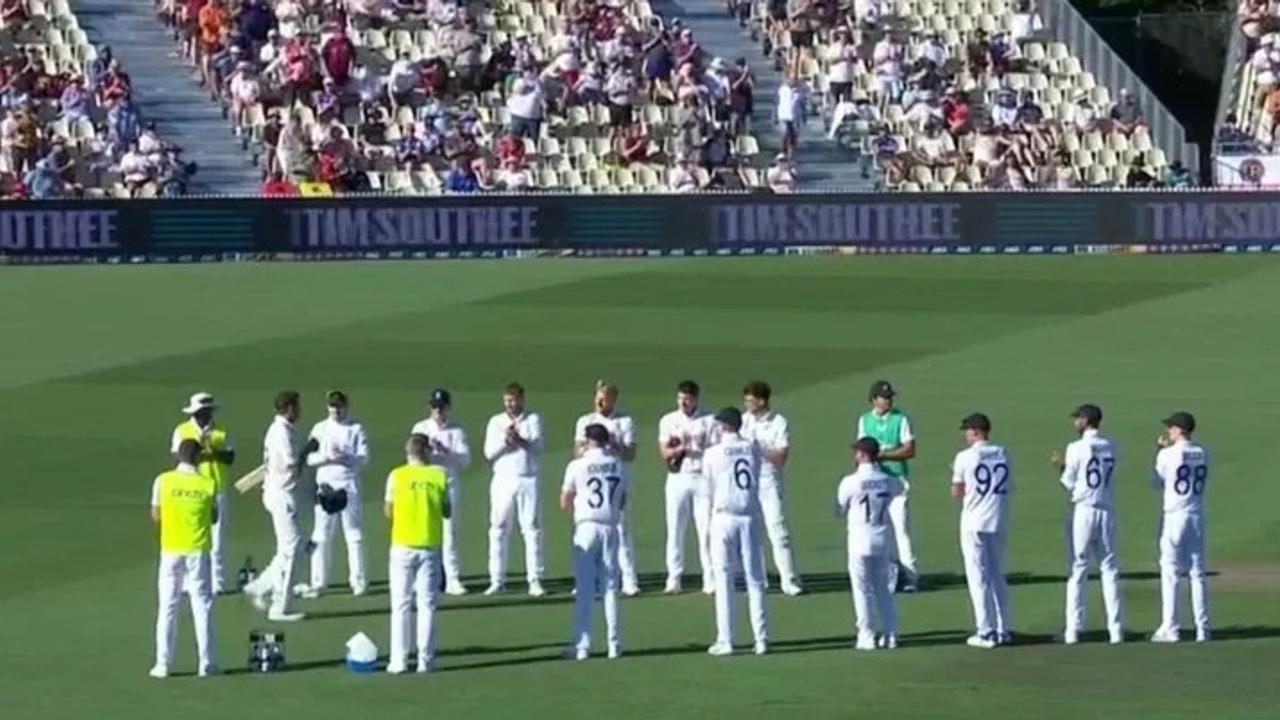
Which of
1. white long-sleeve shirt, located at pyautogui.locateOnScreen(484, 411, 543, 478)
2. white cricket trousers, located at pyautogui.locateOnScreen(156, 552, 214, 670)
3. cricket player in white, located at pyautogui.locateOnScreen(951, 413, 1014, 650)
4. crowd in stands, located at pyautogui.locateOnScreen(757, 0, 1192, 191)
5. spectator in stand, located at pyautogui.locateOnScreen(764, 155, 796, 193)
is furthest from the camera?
crowd in stands, located at pyautogui.locateOnScreen(757, 0, 1192, 191)

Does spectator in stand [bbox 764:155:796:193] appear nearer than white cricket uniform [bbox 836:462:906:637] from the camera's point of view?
No

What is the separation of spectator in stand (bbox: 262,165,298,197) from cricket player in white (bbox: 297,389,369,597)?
25501mm

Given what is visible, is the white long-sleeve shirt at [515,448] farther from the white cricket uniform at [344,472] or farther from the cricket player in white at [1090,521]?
the cricket player in white at [1090,521]

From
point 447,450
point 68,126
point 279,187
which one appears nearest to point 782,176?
point 279,187

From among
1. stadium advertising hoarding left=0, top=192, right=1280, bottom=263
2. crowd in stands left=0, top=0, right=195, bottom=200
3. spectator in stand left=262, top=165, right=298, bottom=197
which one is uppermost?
crowd in stands left=0, top=0, right=195, bottom=200

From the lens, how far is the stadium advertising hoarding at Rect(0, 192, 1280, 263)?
161ft

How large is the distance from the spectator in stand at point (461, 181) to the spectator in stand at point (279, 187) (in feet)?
9.15

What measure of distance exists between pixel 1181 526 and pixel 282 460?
6.94 m

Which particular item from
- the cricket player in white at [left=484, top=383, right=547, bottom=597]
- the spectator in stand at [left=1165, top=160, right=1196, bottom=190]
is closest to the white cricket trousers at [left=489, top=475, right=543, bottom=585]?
the cricket player in white at [left=484, top=383, right=547, bottom=597]

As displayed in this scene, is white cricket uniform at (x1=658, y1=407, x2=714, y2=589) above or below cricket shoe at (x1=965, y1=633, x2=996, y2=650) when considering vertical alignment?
above

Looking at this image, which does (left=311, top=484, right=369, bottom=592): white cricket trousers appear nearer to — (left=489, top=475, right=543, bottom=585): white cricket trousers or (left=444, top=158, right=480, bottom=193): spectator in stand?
(left=489, top=475, right=543, bottom=585): white cricket trousers

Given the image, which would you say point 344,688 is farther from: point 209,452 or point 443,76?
point 443,76

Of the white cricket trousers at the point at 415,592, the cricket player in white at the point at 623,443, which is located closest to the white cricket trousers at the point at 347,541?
the cricket player in white at the point at 623,443

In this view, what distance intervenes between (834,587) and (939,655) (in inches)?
110
